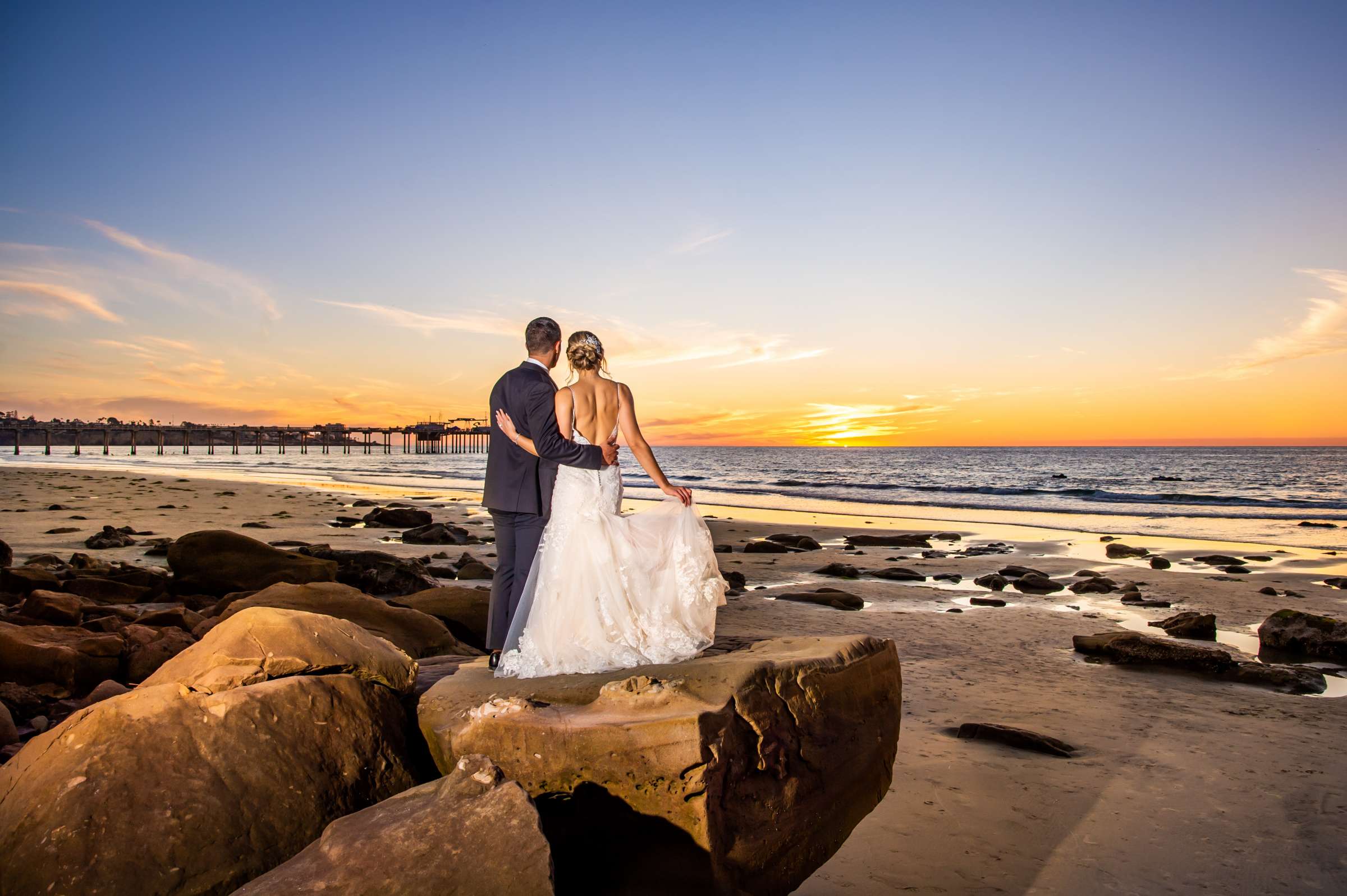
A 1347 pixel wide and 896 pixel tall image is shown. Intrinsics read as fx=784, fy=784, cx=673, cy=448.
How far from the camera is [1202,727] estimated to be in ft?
20.6

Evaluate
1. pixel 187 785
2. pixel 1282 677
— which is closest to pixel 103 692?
pixel 187 785

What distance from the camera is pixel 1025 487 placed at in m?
49.0

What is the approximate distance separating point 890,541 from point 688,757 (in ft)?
54.5

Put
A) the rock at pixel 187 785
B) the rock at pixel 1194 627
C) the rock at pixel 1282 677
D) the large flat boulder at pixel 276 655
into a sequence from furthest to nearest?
the rock at pixel 1194 627, the rock at pixel 1282 677, the large flat boulder at pixel 276 655, the rock at pixel 187 785

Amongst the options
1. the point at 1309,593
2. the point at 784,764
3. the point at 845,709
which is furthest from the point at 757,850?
the point at 1309,593

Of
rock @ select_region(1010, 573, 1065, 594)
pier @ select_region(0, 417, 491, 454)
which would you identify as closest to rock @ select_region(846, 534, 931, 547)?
rock @ select_region(1010, 573, 1065, 594)

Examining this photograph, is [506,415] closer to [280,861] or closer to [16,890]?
[280,861]

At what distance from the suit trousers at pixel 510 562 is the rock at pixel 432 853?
265 cm

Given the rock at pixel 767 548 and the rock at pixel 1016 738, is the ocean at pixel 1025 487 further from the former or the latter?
the rock at pixel 1016 738

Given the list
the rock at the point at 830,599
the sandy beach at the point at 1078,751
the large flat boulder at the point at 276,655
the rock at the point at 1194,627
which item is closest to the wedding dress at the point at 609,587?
the sandy beach at the point at 1078,751

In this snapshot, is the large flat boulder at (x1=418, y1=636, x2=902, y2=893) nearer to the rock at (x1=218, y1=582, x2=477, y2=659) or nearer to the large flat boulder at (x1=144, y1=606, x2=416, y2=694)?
the large flat boulder at (x1=144, y1=606, x2=416, y2=694)

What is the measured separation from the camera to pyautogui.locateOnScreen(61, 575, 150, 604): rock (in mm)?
8898

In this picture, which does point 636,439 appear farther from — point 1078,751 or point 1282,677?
point 1282,677

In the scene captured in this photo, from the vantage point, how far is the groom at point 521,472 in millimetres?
5680
